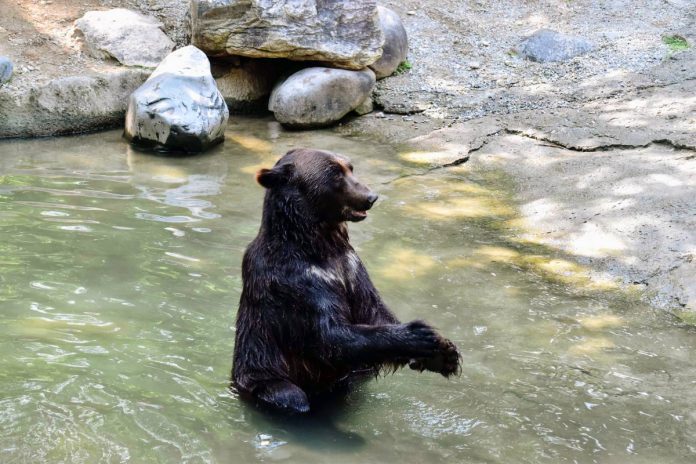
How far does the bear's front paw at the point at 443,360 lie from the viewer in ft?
15.4

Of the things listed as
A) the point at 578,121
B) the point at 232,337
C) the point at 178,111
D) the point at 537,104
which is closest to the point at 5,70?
the point at 178,111

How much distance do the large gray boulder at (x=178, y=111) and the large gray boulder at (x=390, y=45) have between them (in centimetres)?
257

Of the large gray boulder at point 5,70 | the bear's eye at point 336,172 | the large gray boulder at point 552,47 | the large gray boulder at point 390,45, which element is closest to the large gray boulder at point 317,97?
the large gray boulder at point 390,45

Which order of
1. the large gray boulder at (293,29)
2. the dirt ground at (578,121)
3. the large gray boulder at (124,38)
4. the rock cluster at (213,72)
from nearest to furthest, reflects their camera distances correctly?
the dirt ground at (578,121)
the rock cluster at (213,72)
the large gray boulder at (293,29)
the large gray boulder at (124,38)

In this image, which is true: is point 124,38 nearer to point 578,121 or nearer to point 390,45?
point 390,45

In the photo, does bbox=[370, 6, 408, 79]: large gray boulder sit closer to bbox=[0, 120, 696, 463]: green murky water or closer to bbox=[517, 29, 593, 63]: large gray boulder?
bbox=[517, 29, 593, 63]: large gray boulder

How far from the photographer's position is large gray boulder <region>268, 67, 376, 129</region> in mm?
11195

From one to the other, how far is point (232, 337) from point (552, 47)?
8.25 metres

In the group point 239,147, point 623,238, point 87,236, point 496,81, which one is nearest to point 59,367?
point 87,236

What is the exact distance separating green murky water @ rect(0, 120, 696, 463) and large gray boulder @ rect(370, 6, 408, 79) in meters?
3.30

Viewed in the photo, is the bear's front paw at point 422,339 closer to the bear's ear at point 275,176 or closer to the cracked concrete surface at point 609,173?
the bear's ear at point 275,176

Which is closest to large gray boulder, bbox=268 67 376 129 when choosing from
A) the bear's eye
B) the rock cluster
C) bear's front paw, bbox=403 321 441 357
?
the rock cluster

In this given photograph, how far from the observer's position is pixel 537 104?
11055mm

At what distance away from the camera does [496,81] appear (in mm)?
12062
